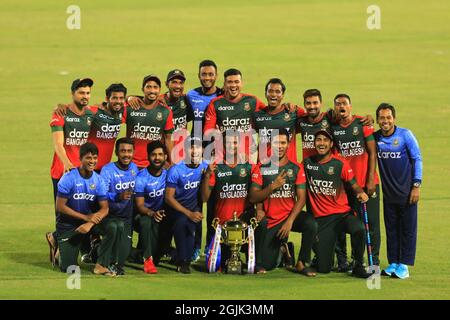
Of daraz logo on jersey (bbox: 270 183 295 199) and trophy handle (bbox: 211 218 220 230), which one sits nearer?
daraz logo on jersey (bbox: 270 183 295 199)

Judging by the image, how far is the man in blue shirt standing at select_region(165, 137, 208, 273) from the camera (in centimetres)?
1434

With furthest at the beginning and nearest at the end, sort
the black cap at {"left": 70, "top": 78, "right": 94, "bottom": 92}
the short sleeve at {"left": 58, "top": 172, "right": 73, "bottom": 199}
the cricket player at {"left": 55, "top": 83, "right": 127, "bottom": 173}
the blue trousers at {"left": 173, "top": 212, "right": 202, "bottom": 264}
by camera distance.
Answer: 1. the cricket player at {"left": 55, "top": 83, "right": 127, "bottom": 173}
2. the black cap at {"left": 70, "top": 78, "right": 94, "bottom": 92}
3. the blue trousers at {"left": 173, "top": 212, "right": 202, "bottom": 264}
4. the short sleeve at {"left": 58, "top": 172, "right": 73, "bottom": 199}

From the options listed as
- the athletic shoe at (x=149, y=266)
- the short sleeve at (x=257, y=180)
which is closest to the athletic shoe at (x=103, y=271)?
the athletic shoe at (x=149, y=266)

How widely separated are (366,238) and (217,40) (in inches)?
661

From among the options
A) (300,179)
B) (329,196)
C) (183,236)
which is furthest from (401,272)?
(183,236)

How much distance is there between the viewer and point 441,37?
102ft

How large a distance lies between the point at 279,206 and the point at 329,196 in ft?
1.87

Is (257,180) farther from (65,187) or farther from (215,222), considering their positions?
(65,187)

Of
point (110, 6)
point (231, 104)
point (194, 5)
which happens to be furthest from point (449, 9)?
point (231, 104)

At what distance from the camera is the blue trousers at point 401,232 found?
14.2m

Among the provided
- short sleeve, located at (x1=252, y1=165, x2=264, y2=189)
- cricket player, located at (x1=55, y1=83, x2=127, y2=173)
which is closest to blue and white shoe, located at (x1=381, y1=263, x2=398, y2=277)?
short sleeve, located at (x1=252, y1=165, x2=264, y2=189)

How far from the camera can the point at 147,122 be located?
49.6 ft

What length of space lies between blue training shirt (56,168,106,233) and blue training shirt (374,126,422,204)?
3.12 meters

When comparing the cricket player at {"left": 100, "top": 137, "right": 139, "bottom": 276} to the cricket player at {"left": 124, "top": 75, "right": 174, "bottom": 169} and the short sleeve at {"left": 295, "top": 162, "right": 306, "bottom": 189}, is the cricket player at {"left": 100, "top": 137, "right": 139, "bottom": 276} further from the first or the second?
the short sleeve at {"left": 295, "top": 162, "right": 306, "bottom": 189}
